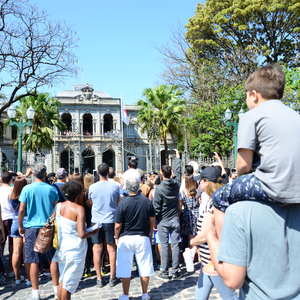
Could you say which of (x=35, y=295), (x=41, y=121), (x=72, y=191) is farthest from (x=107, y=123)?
(x=72, y=191)

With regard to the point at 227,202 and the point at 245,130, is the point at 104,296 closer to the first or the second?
the point at 227,202

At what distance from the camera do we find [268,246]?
1.56m

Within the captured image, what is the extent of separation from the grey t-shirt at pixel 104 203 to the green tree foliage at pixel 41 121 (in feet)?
83.8

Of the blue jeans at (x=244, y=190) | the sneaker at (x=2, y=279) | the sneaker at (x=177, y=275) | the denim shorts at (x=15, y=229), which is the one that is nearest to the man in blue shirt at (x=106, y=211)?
the sneaker at (x=177, y=275)

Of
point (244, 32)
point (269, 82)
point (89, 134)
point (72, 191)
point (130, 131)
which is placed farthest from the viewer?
point (130, 131)

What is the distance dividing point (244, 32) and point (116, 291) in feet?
68.8

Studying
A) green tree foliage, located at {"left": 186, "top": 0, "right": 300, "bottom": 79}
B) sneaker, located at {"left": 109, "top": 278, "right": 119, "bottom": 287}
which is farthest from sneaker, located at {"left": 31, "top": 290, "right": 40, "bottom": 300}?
green tree foliage, located at {"left": 186, "top": 0, "right": 300, "bottom": 79}

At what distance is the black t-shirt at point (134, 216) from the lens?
475 centimetres

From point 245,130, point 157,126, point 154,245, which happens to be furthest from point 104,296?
point 157,126

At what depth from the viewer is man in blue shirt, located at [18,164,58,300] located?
5066 millimetres

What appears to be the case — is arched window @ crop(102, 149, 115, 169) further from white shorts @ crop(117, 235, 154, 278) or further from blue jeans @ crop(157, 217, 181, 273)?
white shorts @ crop(117, 235, 154, 278)

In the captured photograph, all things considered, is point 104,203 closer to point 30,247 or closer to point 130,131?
point 30,247

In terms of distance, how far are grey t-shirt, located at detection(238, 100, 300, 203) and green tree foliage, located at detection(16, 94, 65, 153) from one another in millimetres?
29822

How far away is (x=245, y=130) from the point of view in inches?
61.9
